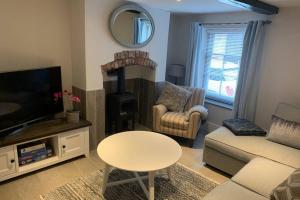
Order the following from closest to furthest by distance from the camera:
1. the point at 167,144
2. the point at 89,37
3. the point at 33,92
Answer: the point at 167,144 < the point at 33,92 < the point at 89,37

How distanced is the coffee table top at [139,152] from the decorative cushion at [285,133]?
4.09 ft

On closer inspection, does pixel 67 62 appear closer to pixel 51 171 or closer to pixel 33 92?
pixel 33 92

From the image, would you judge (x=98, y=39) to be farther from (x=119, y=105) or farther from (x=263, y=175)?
(x=263, y=175)

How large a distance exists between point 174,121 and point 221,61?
1.45 meters

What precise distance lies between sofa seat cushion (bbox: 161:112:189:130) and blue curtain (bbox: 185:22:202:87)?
95 cm

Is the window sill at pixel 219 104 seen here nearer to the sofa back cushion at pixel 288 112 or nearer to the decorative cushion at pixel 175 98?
the decorative cushion at pixel 175 98

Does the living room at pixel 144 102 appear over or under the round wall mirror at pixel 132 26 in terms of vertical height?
under

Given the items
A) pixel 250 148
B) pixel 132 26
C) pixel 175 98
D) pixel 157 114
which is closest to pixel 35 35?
pixel 132 26

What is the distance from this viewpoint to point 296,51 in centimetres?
296

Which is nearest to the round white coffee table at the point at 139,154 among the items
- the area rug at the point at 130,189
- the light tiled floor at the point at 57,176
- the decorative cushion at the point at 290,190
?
the area rug at the point at 130,189

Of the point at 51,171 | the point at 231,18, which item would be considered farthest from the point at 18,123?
the point at 231,18

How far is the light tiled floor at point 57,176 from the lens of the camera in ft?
7.52

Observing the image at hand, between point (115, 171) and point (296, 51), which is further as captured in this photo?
point (296, 51)

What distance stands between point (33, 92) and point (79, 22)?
1049mm
